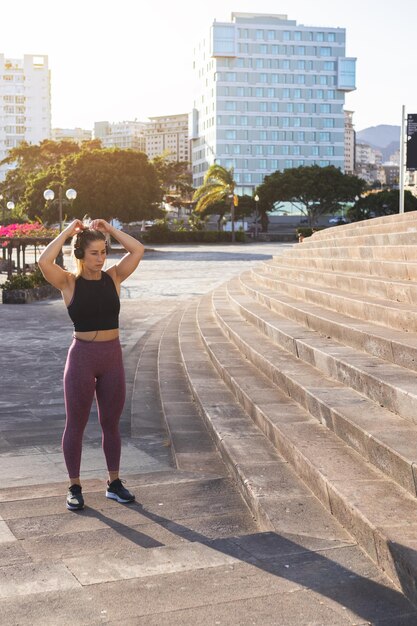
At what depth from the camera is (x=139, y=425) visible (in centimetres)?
660

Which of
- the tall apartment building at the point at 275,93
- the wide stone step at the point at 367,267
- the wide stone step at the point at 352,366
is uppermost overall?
the tall apartment building at the point at 275,93

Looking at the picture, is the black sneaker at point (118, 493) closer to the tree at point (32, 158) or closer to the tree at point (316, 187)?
the tree at point (316, 187)

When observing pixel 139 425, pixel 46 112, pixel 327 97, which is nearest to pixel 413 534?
pixel 139 425

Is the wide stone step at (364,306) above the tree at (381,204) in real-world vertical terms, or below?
below

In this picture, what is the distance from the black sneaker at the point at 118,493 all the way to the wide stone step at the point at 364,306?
253cm

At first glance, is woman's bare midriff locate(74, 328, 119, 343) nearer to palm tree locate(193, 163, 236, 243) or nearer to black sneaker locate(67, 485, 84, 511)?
black sneaker locate(67, 485, 84, 511)

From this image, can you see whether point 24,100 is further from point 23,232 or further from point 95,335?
point 95,335

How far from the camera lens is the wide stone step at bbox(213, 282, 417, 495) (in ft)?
12.7

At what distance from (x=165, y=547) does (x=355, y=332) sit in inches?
118

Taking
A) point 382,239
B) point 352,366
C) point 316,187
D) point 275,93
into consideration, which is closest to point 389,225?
point 382,239

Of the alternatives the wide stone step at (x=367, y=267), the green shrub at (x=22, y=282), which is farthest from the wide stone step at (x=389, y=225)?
the green shrub at (x=22, y=282)

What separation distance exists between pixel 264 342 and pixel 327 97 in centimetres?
11939

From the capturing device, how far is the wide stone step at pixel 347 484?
3188 mm

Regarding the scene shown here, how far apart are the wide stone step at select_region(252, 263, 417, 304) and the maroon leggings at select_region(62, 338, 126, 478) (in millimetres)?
3077
